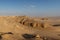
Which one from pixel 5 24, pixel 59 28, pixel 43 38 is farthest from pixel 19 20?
pixel 43 38

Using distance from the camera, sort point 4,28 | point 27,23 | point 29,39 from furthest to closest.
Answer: point 27,23, point 4,28, point 29,39

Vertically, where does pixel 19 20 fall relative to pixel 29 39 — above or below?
above

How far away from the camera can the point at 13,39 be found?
12.6 metres

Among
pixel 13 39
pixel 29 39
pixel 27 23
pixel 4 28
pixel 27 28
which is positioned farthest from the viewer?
pixel 27 23

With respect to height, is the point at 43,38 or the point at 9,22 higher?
the point at 9,22

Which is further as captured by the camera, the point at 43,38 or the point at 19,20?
the point at 19,20

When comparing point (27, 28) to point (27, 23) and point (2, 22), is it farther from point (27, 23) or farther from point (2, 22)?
point (2, 22)

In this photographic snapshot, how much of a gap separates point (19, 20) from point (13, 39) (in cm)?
620

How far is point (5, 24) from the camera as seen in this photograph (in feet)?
54.0

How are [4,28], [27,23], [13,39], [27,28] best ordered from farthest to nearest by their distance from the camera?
[27,23] → [27,28] → [4,28] → [13,39]

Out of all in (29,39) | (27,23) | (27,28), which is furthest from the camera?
(27,23)

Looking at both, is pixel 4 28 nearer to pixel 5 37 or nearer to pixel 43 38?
pixel 5 37

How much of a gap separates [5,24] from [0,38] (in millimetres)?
3728

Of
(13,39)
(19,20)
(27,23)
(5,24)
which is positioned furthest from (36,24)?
(13,39)
